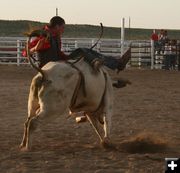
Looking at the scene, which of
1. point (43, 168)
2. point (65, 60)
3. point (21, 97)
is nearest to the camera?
point (43, 168)

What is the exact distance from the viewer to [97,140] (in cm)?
859

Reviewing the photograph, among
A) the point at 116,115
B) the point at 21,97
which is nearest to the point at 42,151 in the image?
the point at 116,115

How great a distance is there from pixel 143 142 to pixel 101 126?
802mm

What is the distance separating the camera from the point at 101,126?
863 centimetres

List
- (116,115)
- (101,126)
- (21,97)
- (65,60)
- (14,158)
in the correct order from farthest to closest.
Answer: (21,97) < (116,115) < (101,126) < (65,60) < (14,158)

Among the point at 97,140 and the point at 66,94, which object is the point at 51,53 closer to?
the point at 66,94

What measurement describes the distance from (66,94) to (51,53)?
792 millimetres

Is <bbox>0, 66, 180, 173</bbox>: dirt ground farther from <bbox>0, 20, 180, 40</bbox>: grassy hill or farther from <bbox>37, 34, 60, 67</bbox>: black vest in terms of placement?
<bbox>0, 20, 180, 40</bbox>: grassy hill

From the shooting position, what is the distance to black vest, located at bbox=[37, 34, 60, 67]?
7871 mm

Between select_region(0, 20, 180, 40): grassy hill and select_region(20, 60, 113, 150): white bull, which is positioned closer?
select_region(20, 60, 113, 150): white bull

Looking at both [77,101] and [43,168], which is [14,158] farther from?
[77,101]

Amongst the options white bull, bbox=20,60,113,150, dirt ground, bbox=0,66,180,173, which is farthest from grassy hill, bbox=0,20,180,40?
white bull, bbox=20,60,113,150

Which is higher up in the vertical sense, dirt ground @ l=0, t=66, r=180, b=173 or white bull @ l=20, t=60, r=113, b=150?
white bull @ l=20, t=60, r=113, b=150

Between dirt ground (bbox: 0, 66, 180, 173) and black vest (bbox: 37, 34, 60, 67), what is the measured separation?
1119mm
